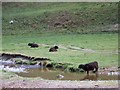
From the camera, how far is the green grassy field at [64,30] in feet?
128

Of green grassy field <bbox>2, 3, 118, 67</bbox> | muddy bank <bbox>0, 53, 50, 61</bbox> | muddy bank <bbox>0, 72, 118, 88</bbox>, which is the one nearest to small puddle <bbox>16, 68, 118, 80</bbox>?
muddy bank <bbox>0, 72, 118, 88</bbox>

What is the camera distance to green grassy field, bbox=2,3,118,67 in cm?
3897

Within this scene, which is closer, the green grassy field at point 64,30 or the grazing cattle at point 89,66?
the grazing cattle at point 89,66

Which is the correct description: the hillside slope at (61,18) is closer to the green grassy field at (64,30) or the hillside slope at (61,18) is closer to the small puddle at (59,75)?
the green grassy field at (64,30)

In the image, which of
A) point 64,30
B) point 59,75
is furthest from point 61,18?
point 59,75

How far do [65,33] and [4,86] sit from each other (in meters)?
33.4

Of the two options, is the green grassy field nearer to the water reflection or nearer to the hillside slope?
the hillside slope

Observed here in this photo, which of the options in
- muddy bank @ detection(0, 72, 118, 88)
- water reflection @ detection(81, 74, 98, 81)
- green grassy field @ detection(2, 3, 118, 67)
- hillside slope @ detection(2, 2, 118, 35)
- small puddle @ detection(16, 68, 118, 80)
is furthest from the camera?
hillside slope @ detection(2, 2, 118, 35)

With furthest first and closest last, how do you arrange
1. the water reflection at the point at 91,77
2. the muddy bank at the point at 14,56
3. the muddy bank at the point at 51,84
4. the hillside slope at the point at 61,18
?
the hillside slope at the point at 61,18 < the muddy bank at the point at 14,56 < the water reflection at the point at 91,77 < the muddy bank at the point at 51,84

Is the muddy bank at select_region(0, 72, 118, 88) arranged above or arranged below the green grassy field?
below

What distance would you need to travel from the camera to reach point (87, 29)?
58.1m

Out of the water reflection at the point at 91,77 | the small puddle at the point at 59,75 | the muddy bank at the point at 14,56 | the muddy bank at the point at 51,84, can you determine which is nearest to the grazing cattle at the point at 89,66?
the small puddle at the point at 59,75

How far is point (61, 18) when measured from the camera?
6381 centimetres

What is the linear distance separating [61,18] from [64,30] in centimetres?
488
